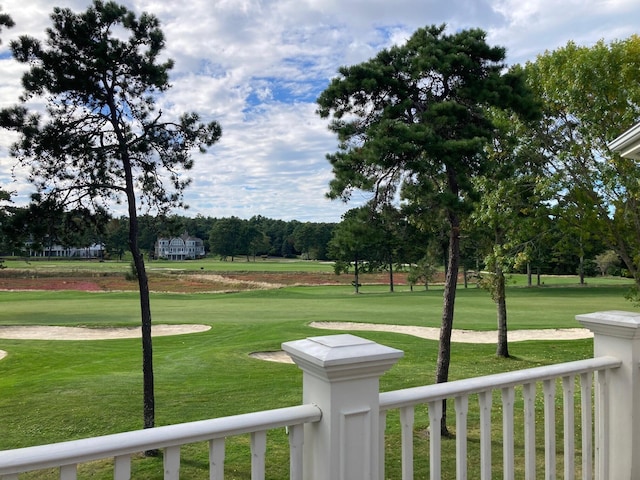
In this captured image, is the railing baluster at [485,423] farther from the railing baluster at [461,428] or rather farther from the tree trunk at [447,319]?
the tree trunk at [447,319]

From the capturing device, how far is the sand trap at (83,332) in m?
17.6

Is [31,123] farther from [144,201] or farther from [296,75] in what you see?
[296,75]

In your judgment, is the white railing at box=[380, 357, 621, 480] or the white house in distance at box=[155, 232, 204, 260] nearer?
the white railing at box=[380, 357, 621, 480]

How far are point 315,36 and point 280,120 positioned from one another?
183 inches

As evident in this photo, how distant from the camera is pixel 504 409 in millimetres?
2434

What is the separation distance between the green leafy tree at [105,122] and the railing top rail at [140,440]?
5.81 meters

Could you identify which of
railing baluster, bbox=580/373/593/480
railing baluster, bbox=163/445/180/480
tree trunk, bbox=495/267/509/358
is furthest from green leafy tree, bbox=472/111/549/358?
railing baluster, bbox=163/445/180/480

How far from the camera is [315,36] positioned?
11.1 meters

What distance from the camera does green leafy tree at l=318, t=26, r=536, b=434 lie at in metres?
7.09

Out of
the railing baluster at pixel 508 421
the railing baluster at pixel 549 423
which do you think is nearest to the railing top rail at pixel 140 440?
the railing baluster at pixel 508 421

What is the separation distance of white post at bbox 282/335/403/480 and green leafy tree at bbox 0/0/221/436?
18.9 feet

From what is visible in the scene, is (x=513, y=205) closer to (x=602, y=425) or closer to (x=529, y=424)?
(x=602, y=425)

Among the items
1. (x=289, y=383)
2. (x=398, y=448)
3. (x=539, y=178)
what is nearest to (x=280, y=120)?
(x=539, y=178)

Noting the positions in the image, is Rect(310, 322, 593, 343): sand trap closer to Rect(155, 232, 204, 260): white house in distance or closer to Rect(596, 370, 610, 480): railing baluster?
Rect(596, 370, 610, 480): railing baluster
